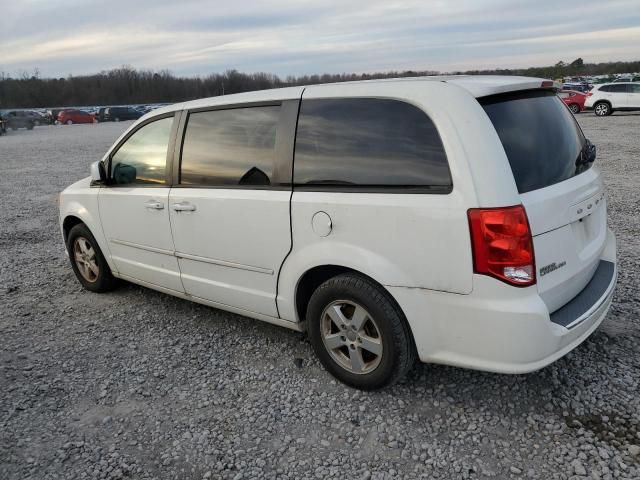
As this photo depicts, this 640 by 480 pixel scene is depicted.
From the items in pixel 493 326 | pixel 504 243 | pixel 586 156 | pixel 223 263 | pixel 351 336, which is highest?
pixel 586 156

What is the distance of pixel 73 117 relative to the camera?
48.1 meters

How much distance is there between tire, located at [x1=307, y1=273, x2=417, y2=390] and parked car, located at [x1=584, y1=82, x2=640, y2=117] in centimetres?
2716

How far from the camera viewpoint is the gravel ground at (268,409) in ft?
8.71

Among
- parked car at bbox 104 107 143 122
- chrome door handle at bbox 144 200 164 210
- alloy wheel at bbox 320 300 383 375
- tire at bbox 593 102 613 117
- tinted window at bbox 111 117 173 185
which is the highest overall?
parked car at bbox 104 107 143 122

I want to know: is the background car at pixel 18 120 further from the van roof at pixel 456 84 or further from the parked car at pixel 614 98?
the van roof at pixel 456 84

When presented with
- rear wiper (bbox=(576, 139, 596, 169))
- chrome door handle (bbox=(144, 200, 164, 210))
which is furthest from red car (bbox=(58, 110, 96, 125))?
rear wiper (bbox=(576, 139, 596, 169))

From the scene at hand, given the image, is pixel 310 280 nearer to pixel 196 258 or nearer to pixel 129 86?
pixel 196 258

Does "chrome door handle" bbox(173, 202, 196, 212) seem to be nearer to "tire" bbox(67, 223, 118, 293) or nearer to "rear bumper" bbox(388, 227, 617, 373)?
"tire" bbox(67, 223, 118, 293)

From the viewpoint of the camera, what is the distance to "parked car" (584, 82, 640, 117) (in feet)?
81.9

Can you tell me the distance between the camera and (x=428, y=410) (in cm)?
304

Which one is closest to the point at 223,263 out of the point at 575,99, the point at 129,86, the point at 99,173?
the point at 99,173

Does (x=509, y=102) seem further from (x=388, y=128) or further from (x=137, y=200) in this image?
(x=137, y=200)

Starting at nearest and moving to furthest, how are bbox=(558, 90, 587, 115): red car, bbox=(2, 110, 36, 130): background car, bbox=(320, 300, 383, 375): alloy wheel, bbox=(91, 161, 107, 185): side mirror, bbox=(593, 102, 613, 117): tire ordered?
bbox=(320, 300, 383, 375): alloy wheel
bbox=(91, 161, 107, 185): side mirror
bbox=(593, 102, 613, 117): tire
bbox=(558, 90, 587, 115): red car
bbox=(2, 110, 36, 130): background car

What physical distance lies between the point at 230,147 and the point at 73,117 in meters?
50.6
